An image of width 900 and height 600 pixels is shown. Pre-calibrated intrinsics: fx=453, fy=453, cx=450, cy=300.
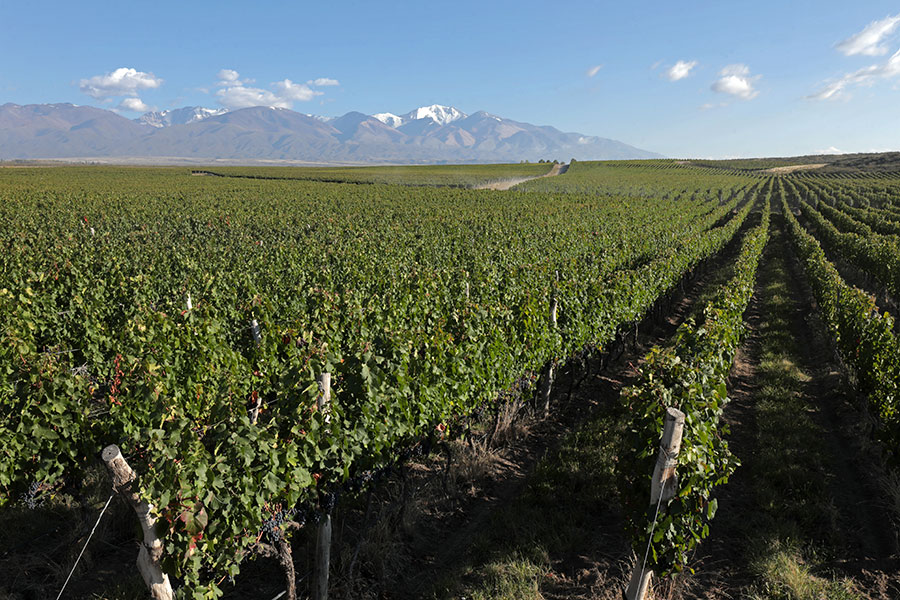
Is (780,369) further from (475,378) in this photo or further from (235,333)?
(235,333)

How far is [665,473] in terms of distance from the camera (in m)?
4.30

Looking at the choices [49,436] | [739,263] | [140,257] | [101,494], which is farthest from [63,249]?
[739,263]

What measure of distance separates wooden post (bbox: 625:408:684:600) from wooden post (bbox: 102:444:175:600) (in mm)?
4177

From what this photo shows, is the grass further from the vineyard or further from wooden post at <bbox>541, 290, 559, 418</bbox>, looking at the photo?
wooden post at <bbox>541, 290, 559, 418</bbox>

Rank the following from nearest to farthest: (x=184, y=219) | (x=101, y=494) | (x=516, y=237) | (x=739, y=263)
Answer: (x=101, y=494)
(x=739, y=263)
(x=516, y=237)
(x=184, y=219)

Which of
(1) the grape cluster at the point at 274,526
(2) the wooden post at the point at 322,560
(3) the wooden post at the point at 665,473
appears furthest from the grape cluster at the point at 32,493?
(3) the wooden post at the point at 665,473

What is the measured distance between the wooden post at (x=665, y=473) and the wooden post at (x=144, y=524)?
418cm

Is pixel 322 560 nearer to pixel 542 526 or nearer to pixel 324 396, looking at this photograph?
pixel 324 396

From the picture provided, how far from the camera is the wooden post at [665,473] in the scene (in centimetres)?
412

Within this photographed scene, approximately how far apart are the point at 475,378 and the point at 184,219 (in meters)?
27.2

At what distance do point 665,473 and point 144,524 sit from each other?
14.5 feet

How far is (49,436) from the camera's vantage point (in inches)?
190

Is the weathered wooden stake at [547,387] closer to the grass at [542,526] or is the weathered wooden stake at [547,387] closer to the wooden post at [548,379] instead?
the wooden post at [548,379]

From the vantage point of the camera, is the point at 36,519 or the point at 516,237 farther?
the point at 516,237
